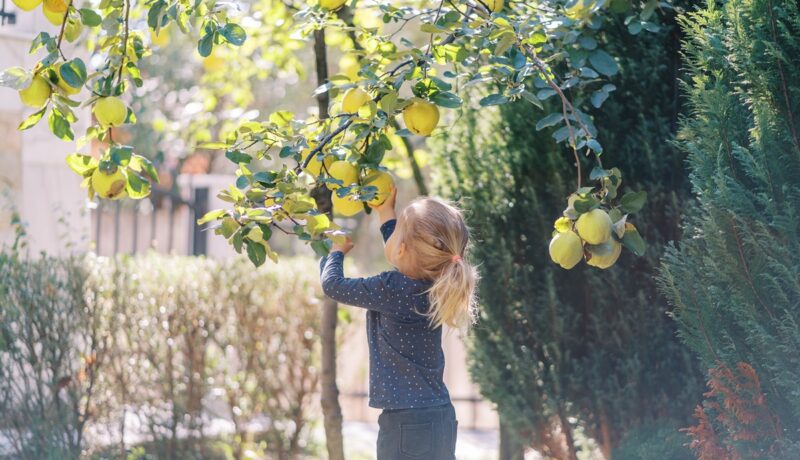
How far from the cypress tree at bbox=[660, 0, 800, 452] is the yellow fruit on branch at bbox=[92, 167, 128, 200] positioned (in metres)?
1.56

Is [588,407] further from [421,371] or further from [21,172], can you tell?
[21,172]

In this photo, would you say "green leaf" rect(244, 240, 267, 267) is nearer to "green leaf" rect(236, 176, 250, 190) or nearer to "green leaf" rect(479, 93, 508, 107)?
"green leaf" rect(236, 176, 250, 190)

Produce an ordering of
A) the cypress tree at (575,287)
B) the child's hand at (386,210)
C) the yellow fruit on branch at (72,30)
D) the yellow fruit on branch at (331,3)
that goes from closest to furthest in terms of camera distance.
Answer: the yellow fruit on branch at (72,30) → the yellow fruit on branch at (331,3) → the child's hand at (386,210) → the cypress tree at (575,287)

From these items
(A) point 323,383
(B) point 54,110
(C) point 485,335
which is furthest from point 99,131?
(C) point 485,335

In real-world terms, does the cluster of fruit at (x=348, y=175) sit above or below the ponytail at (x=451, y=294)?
above

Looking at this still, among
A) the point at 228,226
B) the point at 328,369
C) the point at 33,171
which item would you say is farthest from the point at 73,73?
the point at 33,171

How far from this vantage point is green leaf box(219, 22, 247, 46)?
2375mm

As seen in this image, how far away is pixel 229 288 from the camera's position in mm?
5168

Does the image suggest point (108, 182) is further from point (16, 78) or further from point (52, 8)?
point (52, 8)

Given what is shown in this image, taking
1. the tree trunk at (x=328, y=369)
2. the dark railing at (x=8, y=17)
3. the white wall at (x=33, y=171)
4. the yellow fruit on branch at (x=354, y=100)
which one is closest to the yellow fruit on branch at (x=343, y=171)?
the yellow fruit on branch at (x=354, y=100)

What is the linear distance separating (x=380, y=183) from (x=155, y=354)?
2792 millimetres

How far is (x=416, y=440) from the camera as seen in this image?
2861 mm

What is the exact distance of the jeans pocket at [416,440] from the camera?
112 inches

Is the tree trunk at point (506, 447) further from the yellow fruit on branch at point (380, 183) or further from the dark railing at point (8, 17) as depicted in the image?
the dark railing at point (8, 17)
